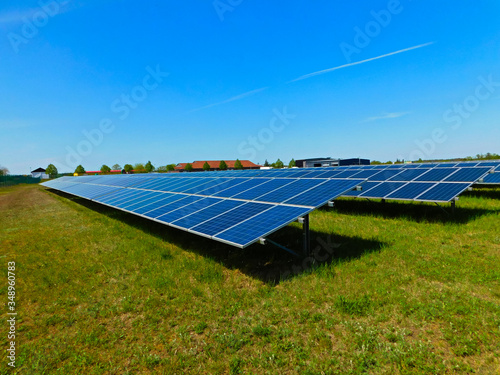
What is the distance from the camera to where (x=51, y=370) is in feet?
13.9

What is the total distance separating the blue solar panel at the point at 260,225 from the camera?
253 inches

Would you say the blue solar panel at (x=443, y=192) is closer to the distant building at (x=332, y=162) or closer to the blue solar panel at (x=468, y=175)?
the blue solar panel at (x=468, y=175)

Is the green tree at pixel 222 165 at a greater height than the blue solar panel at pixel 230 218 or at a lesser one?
greater

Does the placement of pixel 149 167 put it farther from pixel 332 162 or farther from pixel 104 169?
pixel 332 162

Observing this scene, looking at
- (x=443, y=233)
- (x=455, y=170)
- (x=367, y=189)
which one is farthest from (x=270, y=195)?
(x=455, y=170)

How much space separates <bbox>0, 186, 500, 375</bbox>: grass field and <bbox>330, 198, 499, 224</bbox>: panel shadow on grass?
162 centimetres

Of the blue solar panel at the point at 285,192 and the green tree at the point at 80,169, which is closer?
the blue solar panel at the point at 285,192

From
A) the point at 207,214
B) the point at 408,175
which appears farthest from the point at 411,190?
the point at 207,214

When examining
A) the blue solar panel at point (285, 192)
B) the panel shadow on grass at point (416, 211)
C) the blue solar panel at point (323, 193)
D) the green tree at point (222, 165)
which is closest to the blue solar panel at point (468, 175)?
the panel shadow on grass at point (416, 211)

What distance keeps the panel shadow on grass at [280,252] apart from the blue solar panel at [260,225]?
154cm

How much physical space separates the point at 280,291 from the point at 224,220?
2.90 meters

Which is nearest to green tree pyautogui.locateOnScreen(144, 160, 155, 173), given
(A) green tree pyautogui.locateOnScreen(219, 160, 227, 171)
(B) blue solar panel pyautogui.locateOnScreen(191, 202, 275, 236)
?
(A) green tree pyautogui.locateOnScreen(219, 160, 227, 171)

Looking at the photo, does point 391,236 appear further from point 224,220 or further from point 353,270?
point 224,220

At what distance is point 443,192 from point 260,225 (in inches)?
446
